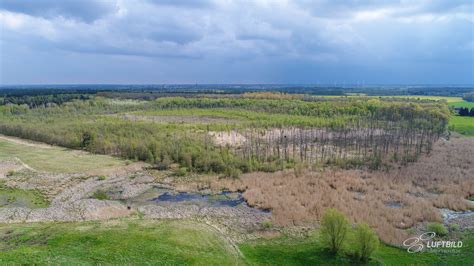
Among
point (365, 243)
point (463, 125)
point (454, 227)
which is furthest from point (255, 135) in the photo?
point (463, 125)

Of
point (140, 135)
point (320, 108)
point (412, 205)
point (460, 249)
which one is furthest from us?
point (320, 108)

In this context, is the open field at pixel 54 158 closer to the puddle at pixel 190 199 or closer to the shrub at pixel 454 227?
the puddle at pixel 190 199

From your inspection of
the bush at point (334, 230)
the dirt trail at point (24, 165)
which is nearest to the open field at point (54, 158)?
the dirt trail at point (24, 165)

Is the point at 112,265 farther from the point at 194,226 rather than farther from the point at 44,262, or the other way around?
the point at 194,226

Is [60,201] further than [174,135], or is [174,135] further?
[174,135]

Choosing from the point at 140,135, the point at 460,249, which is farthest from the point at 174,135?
the point at 460,249

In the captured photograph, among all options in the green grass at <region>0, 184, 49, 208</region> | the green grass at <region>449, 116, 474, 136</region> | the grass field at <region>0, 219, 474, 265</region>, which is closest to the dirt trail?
the green grass at <region>0, 184, 49, 208</region>

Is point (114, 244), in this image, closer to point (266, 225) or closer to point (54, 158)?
point (266, 225)

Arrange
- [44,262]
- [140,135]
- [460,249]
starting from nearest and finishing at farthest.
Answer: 1. [44,262]
2. [460,249]
3. [140,135]
